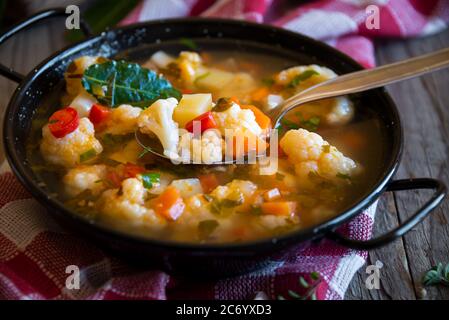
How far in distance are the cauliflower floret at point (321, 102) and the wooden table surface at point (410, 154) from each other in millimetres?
432

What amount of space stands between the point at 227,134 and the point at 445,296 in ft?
3.31

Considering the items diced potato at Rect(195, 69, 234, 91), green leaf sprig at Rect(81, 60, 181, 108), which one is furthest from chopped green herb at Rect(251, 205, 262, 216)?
diced potato at Rect(195, 69, 234, 91)

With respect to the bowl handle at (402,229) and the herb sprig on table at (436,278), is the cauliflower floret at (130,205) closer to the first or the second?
the bowl handle at (402,229)

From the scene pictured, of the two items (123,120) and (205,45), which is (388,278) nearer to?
(123,120)

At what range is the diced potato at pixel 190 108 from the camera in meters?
2.43

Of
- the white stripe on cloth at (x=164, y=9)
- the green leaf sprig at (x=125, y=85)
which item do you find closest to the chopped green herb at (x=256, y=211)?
the green leaf sprig at (x=125, y=85)

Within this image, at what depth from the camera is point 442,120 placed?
3283mm

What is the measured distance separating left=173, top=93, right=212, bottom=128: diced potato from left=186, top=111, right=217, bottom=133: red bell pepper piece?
1.0 inches

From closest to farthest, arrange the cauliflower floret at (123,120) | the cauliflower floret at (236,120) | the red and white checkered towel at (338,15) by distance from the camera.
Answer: the cauliflower floret at (236,120)
the cauliflower floret at (123,120)
the red and white checkered towel at (338,15)

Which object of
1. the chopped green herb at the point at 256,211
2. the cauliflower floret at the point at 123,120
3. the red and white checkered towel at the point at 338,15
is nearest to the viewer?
the chopped green herb at the point at 256,211

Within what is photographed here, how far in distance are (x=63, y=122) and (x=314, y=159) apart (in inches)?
38.6

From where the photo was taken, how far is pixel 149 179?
7.32 ft

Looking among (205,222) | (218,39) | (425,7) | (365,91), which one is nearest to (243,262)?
(205,222)

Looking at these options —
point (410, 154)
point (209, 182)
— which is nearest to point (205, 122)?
point (209, 182)
